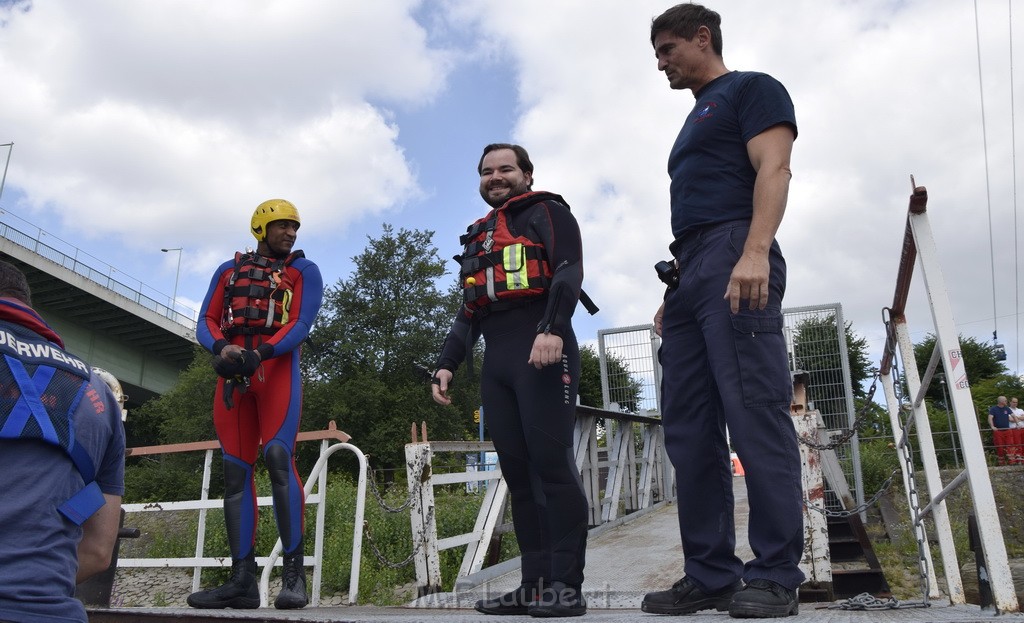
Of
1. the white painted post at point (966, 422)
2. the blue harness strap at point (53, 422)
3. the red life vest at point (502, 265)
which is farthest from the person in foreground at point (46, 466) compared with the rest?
the white painted post at point (966, 422)

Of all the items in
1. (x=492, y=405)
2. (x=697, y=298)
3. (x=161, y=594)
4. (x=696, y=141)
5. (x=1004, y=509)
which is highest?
(x=696, y=141)

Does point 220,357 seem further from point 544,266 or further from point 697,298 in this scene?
point 697,298

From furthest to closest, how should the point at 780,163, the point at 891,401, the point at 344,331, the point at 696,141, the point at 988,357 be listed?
the point at 988,357 < the point at 344,331 < the point at 891,401 < the point at 696,141 < the point at 780,163

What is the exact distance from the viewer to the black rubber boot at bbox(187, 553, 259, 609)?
135 inches

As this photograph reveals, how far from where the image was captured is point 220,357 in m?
3.65

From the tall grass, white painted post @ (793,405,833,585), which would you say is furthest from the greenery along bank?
white painted post @ (793,405,833,585)

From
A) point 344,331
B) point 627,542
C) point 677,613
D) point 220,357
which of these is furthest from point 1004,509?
point 344,331

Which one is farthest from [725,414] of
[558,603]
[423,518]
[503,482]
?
[503,482]

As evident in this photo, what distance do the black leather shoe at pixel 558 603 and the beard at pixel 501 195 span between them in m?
1.57

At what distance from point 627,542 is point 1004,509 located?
618 centimetres

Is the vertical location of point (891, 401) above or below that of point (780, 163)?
below

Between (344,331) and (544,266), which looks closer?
(544,266)

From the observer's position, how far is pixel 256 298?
3.90 meters

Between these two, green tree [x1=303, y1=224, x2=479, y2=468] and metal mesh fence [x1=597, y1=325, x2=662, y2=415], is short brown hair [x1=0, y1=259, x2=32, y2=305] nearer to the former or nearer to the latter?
metal mesh fence [x1=597, y1=325, x2=662, y2=415]
